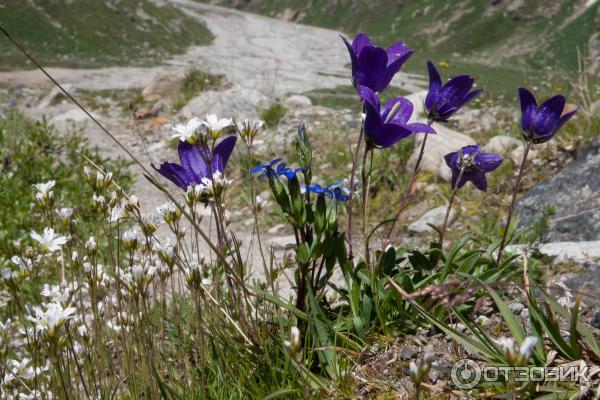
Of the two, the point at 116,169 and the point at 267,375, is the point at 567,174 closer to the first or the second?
the point at 267,375

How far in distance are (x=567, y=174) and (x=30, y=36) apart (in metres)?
45.1

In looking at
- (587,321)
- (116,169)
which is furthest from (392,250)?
(116,169)

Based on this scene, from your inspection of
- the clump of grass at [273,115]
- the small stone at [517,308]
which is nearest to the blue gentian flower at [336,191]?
the small stone at [517,308]

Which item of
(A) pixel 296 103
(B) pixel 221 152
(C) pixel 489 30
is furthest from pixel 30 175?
(C) pixel 489 30

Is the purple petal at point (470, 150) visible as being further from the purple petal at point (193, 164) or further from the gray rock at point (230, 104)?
the gray rock at point (230, 104)

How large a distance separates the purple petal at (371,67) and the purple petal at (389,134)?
0.25 meters

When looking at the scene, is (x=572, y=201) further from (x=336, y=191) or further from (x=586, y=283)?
(x=336, y=191)

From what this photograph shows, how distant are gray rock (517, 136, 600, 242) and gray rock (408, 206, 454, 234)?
2.45 ft

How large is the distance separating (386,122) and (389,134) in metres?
0.05

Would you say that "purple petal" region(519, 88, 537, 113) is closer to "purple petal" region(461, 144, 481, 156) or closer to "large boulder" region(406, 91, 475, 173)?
"purple petal" region(461, 144, 481, 156)

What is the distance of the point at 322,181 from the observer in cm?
660

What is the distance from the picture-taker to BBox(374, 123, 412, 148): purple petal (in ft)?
6.29

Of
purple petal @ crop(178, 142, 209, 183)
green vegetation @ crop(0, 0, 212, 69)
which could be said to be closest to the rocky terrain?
purple petal @ crop(178, 142, 209, 183)

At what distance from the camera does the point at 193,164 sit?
215 cm
